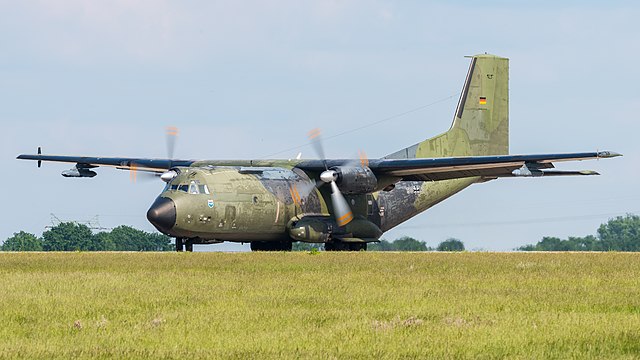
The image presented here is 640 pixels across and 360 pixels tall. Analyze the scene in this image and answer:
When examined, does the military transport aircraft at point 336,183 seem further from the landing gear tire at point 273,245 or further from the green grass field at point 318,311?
the green grass field at point 318,311

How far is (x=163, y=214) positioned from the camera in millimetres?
38875

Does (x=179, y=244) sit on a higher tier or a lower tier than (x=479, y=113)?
lower

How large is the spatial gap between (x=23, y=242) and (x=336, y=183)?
235 feet

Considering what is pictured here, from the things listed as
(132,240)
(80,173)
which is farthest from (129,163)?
(132,240)

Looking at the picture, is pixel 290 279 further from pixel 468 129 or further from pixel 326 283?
pixel 468 129

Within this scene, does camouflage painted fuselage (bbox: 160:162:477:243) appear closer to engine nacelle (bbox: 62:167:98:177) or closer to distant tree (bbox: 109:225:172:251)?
engine nacelle (bbox: 62:167:98:177)

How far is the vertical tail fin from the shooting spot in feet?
173

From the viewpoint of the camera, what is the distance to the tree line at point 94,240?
93.5 metres

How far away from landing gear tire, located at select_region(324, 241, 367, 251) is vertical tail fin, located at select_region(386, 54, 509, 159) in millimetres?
7164

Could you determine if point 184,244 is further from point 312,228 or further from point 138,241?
point 138,241

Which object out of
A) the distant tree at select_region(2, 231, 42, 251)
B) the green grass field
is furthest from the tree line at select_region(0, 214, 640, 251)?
the green grass field

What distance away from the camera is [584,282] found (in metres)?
24.3

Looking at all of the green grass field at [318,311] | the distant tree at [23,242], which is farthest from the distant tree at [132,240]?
the green grass field at [318,311]

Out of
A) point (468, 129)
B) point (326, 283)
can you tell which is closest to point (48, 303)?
point (326, 283)
